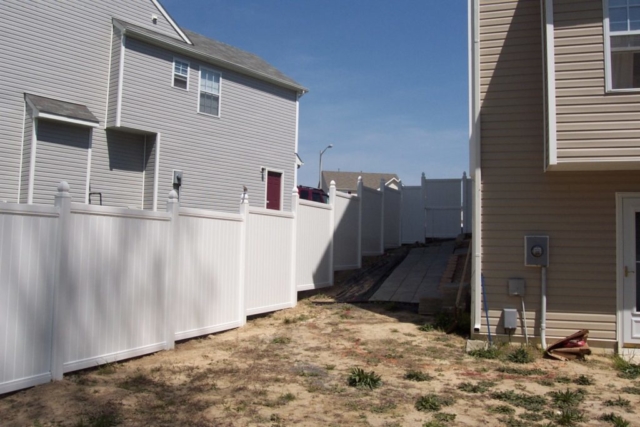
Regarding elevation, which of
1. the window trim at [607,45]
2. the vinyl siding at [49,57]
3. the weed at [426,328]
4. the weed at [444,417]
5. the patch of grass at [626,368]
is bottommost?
the weed at [444,417]

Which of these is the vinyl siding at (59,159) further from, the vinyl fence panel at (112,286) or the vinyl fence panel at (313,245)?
the vinyl fence panel at (112,286)

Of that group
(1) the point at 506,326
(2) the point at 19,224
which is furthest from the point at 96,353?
(1) the point at 506,326

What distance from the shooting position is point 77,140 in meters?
13.4

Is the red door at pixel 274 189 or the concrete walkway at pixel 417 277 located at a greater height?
the red door at pixel 274 189

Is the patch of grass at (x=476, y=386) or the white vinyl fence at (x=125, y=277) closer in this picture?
the white vinyl fence at (x=125, y=277)

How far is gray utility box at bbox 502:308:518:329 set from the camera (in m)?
8.13

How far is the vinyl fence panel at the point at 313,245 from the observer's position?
11.1 m

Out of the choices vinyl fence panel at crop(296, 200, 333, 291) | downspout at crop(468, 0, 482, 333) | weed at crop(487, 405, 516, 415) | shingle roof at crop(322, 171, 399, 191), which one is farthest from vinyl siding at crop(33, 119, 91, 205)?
shingle roof at crop(322, 171, 399, 191)

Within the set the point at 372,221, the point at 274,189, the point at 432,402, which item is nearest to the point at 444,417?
the point at 432,402

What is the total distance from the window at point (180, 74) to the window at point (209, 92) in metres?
0.57

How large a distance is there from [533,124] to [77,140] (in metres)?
10.3

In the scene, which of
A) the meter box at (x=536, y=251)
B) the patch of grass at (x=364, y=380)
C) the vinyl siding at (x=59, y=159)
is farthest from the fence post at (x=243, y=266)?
the vinyl siding at (x=59, y=159)

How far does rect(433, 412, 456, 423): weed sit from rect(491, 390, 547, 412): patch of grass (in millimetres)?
839

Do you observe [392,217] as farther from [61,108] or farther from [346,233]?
[61,108]
